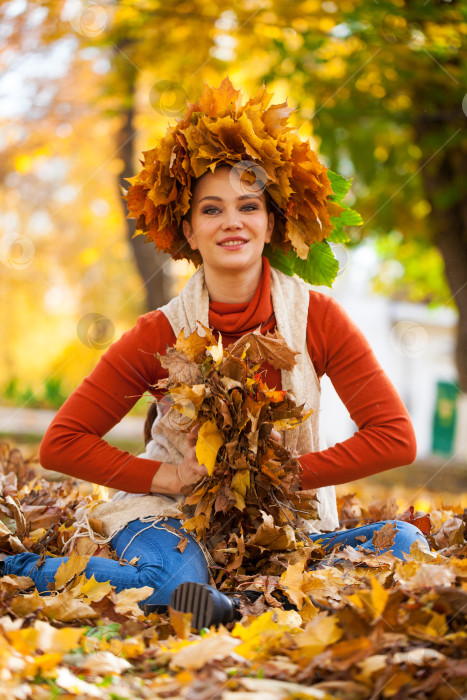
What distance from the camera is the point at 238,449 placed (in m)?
2.38

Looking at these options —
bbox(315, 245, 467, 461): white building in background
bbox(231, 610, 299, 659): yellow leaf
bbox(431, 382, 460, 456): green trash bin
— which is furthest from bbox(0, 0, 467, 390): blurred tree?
bbox(431, 382, 460, 456): green trash bin

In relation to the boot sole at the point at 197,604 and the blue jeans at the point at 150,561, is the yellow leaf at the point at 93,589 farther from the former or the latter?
the boot sole at the point at 197,604

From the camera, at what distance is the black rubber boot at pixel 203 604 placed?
6.64 feet

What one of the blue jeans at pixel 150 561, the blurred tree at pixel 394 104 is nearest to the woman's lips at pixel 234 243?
the blue jeans at pixel 150 561

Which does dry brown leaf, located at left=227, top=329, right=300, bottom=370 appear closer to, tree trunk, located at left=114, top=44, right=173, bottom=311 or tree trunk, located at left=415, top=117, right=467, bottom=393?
tree trunk, located at left=415, top=117, right=467, bottom=393

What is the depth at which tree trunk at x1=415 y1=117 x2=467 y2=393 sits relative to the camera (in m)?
6.99

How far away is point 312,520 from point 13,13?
283 inches

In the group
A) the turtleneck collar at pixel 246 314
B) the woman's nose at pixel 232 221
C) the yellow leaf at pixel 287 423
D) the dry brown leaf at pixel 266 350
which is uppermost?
the woman's nose at pixel 232 221

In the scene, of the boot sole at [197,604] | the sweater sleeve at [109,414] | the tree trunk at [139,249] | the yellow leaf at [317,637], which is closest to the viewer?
the yellow leaf at [317,637]

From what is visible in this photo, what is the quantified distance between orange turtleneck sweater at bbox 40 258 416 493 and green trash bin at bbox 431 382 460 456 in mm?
18515

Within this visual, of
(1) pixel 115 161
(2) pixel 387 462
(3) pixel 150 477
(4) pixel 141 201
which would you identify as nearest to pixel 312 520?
(2) pixel 387 462

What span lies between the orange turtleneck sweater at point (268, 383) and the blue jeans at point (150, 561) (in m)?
0.17

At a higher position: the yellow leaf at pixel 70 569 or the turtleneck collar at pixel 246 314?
the turtleneck collar at pixel 246 314

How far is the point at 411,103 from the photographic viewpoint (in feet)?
21.8
